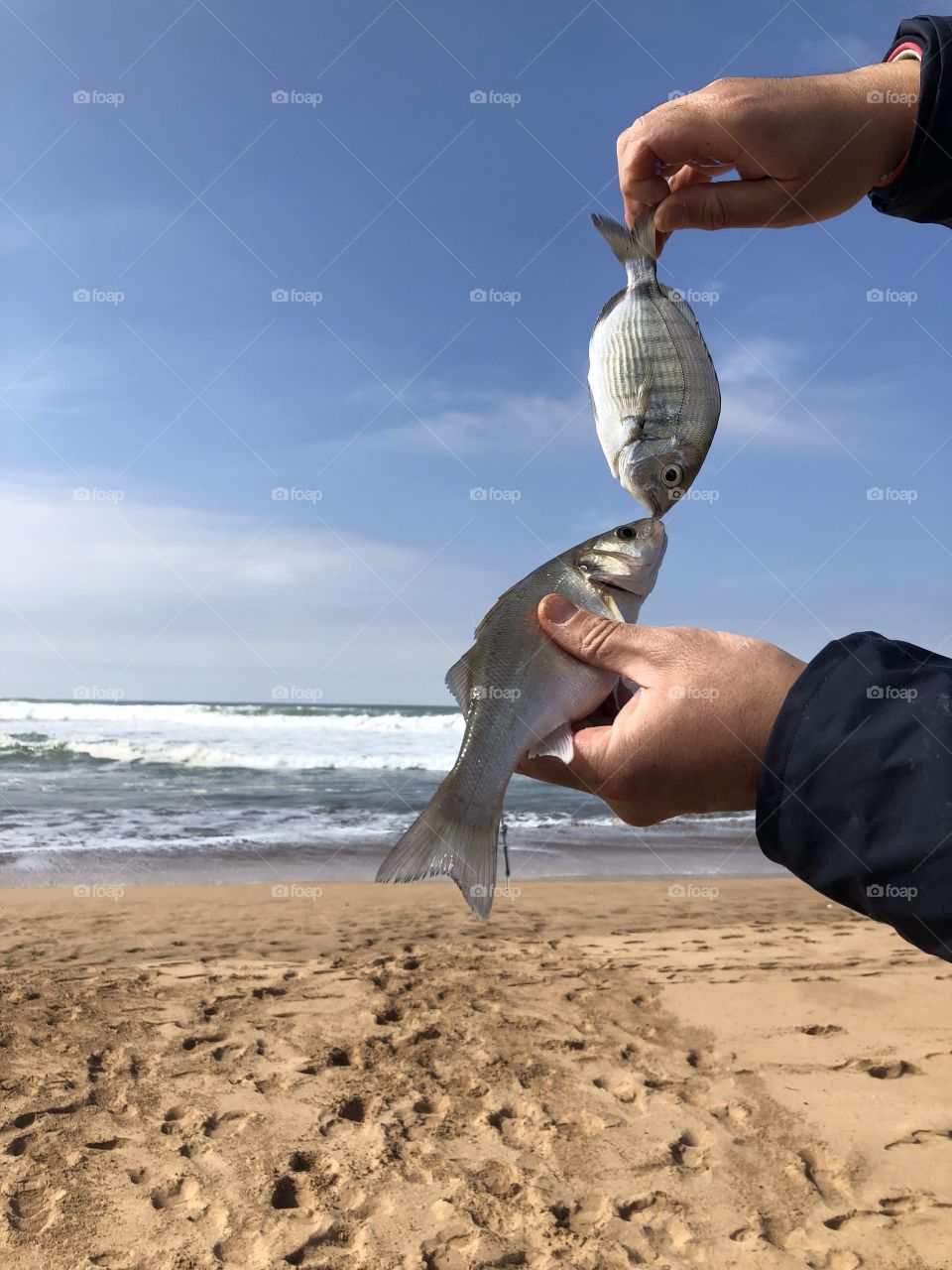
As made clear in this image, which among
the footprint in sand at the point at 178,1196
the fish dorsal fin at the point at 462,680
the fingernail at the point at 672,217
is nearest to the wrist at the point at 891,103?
the fingernail at the point at 672,217

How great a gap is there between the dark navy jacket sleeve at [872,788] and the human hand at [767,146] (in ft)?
4.13

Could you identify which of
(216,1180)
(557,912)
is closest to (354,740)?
(557,912)

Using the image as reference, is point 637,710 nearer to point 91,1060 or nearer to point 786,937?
point 91,1060

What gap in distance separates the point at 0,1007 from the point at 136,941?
1725mm

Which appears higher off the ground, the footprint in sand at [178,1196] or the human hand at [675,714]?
the human hand at [675,714]

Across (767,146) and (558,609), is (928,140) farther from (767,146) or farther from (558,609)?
(558,609)

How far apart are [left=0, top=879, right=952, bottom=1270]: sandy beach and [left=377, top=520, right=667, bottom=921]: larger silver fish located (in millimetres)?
2270

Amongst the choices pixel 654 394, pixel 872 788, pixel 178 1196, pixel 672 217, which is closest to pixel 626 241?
pixel 672 217

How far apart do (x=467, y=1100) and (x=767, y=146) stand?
4310 millimetres

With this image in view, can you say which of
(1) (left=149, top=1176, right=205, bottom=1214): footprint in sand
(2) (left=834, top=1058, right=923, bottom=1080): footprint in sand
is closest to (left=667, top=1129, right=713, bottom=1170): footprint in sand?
(2) (left=834, top=1058, right=923, bottom=1080): footprint in sand

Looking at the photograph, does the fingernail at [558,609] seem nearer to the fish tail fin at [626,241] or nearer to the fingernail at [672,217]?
the fish tail fin at [626,241]

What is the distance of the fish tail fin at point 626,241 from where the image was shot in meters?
2.03

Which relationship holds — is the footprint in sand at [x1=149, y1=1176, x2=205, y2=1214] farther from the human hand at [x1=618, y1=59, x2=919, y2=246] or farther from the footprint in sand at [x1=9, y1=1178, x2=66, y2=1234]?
the human hand at [x1=618, y1=59, x2=919, y2=246]

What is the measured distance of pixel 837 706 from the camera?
1.52m
